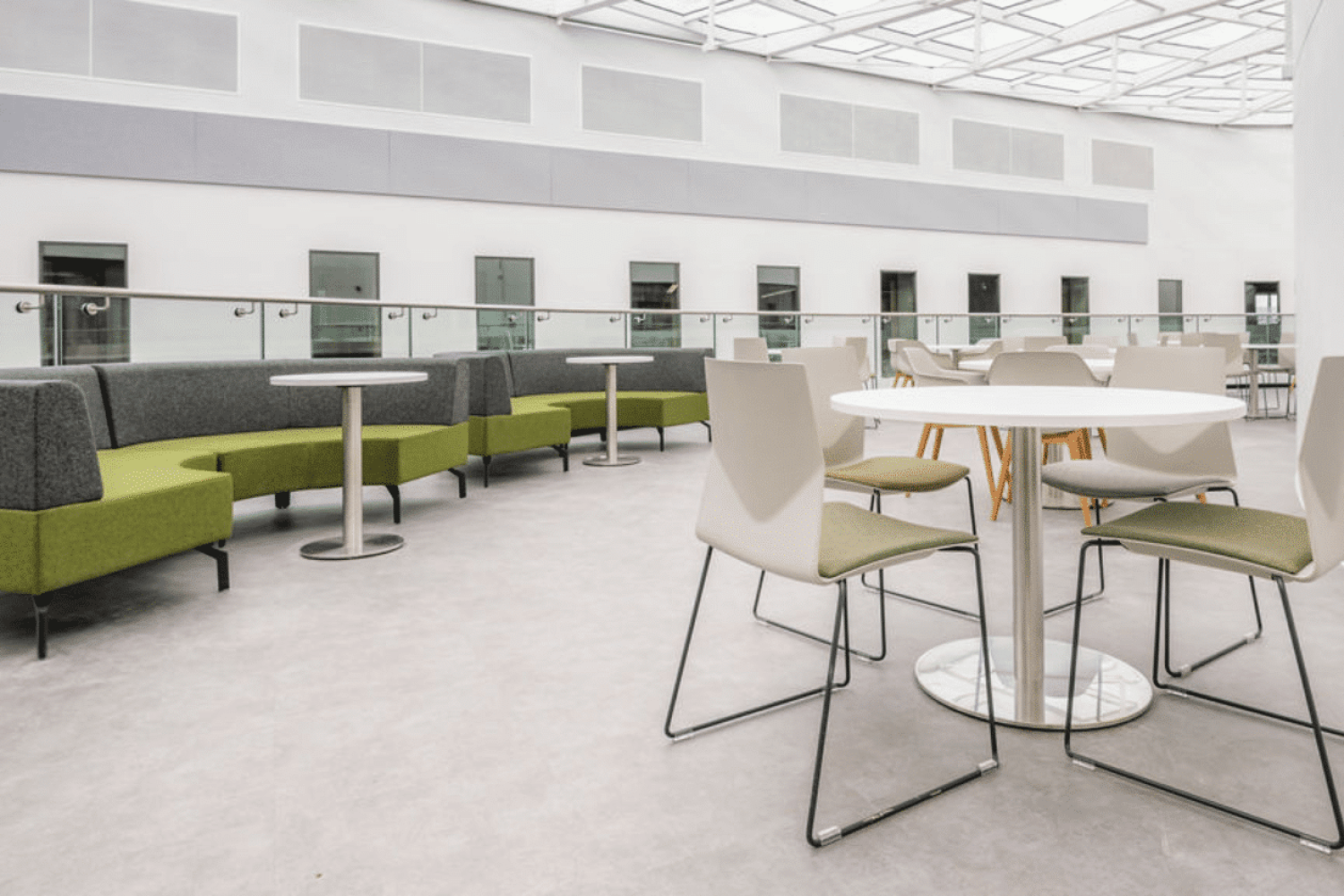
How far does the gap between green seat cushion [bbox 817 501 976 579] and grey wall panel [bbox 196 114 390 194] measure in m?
9.63

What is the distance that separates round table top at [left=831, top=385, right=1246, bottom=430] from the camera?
1.78m

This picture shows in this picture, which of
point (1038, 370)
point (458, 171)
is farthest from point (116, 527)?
point (458, 171)

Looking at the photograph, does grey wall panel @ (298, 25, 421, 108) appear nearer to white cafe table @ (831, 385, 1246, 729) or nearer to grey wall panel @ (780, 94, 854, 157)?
grey wall panel @ (780, 94, 854, 157)

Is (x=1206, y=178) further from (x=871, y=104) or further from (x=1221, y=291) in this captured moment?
(x=871, y=104)

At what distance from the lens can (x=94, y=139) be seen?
9109 millimetres

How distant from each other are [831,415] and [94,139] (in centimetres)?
935

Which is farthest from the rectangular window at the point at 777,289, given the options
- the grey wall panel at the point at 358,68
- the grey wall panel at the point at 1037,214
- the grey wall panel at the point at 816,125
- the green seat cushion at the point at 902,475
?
the green seat cushion at the point at 902,475

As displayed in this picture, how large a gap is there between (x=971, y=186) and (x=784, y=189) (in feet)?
12.6

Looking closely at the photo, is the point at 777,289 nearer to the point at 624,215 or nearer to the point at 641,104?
the point at 624,215

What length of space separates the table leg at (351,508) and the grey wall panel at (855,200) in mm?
10443

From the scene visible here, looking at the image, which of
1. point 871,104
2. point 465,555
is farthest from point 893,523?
point 871,104

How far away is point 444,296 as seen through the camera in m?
11.0

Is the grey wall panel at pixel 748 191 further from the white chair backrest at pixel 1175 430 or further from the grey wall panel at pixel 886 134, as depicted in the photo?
the white chair backrest at pixel 1175 430

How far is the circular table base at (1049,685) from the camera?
2154mm
